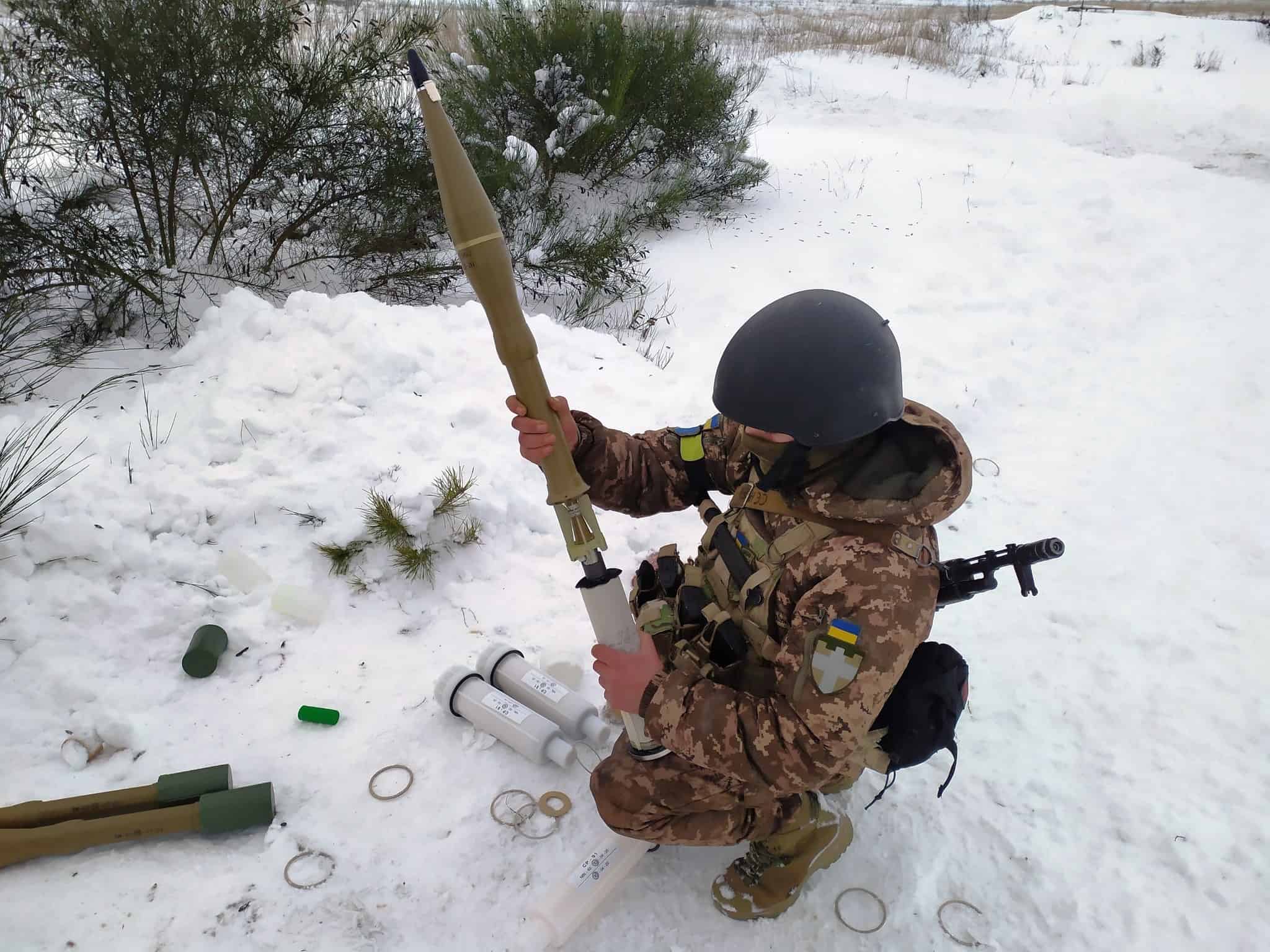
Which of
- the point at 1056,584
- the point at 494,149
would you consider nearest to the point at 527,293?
the point at 494,149

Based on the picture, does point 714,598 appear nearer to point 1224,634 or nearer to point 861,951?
point 861,951

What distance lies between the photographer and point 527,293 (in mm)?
6117

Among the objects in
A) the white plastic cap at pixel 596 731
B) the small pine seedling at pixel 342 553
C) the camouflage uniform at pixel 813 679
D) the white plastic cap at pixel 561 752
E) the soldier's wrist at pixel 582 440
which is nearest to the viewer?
the camouflage uniform at pixel 813 679

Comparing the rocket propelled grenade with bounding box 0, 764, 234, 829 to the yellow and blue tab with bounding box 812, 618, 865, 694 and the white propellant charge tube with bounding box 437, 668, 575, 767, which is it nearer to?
the white propellant charge tube with bounding box 437, 668, 575, 767

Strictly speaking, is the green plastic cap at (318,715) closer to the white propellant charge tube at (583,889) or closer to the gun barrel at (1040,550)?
the white propellant charge tube at (583,889)

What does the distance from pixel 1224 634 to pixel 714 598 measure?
2.53 meters

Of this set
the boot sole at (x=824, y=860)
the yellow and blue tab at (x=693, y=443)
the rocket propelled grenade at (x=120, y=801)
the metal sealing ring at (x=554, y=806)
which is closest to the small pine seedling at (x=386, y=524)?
the rocket propelled grenade at (x=120, y=801)

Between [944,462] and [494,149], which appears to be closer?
[944,462]

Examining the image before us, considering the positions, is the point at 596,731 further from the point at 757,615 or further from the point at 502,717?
the point at 757,615

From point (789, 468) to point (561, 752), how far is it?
49.9 inches

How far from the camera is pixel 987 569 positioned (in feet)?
6.64

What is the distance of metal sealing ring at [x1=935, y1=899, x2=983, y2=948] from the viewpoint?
2180 millimetres

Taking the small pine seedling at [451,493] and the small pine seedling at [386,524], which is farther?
the small pine seedling at [451,493]

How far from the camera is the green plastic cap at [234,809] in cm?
222
